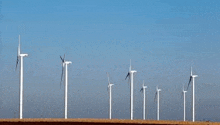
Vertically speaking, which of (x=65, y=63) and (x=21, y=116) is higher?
(x=65, y=63)

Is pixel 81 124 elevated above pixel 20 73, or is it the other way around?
pixel 20 73

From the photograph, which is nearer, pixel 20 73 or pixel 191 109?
pixel 20 73

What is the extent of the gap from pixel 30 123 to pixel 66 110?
26.7m

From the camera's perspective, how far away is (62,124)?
6500 cm

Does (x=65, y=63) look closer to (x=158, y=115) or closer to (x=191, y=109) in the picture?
(x=191, y=109)

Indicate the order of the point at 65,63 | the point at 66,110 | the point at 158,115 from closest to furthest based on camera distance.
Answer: the point at 66,110 < the point at 65,63 < the point at 158,115

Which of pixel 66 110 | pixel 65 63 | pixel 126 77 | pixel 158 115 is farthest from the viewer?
pixel 158 115

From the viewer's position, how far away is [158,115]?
138 meters

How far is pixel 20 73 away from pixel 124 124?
24.4 metres

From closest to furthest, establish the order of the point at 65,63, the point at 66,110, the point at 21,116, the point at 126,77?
the point at 21,116, the point at 66,110, the point at 65,63, the point at 126,77

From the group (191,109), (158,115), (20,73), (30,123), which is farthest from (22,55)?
(158,115)

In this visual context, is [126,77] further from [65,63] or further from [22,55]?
[22,55]

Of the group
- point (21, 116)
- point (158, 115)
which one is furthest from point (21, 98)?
point (158, 115)

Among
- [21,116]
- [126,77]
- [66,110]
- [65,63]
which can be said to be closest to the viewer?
[21,116]
